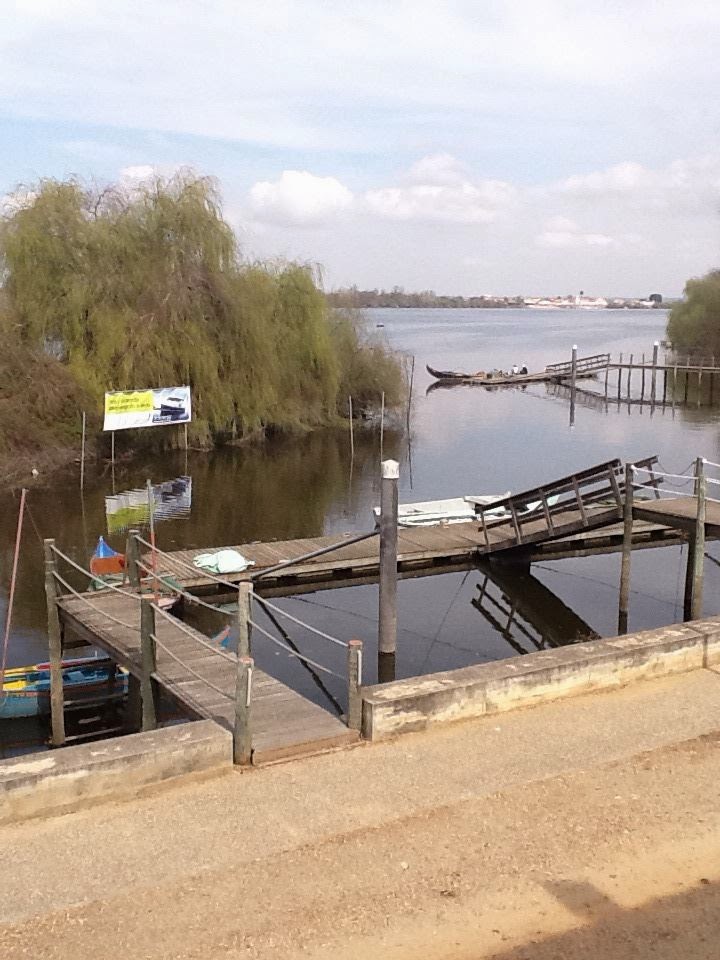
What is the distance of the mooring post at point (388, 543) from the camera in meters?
12.4

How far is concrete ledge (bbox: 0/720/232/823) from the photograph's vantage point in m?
6.50

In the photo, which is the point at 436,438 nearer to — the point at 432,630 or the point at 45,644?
the point at 432,630

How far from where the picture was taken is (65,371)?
3234 cm

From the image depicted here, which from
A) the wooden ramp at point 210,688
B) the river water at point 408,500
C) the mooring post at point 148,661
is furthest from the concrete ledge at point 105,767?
the river water at point 408,500

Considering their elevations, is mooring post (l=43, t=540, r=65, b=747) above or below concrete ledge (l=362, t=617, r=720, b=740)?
below

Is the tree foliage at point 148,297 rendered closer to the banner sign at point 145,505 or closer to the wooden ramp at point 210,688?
the banner sign at point 145,505

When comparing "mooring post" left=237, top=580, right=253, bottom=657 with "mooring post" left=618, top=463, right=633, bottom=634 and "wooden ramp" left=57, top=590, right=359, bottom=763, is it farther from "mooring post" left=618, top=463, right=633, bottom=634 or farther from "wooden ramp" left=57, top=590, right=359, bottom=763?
"mooring post" left=618, top=463, right=633, bottom=634

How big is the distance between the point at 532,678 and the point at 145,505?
2091 cm

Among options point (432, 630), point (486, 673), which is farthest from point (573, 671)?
point (432, 630)

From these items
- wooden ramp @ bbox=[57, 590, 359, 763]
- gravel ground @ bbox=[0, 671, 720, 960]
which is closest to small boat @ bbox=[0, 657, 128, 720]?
wooden ramp @ bbox=[57, 590, 359, 763]

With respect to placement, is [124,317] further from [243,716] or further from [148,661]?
[243,716]

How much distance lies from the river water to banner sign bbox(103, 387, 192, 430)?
1577mm

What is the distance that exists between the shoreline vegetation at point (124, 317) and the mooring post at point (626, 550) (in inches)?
781

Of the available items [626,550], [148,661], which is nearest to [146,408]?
[626,550]
